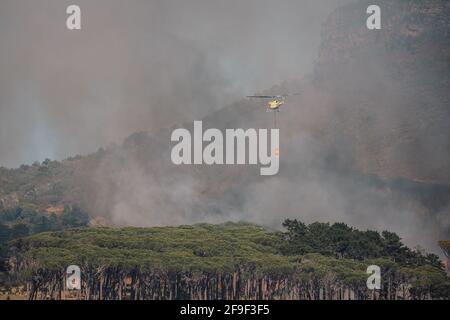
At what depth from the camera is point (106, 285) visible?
181 meters

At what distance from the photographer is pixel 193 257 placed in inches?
7672
